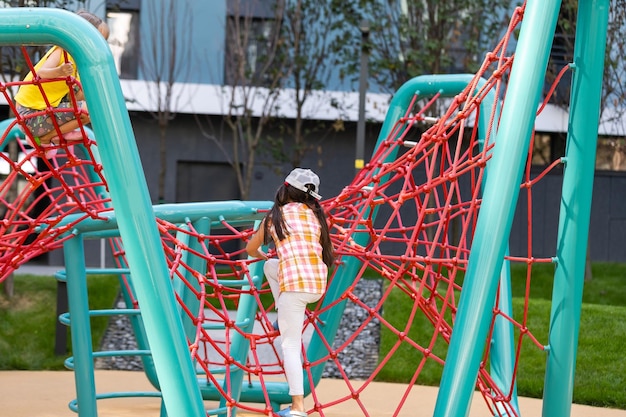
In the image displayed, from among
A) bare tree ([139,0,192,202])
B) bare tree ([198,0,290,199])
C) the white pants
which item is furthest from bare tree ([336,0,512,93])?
Result: the white pants

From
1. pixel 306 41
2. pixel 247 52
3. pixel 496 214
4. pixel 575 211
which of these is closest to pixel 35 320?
pixel 247 52

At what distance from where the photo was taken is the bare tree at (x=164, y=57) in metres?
14.9

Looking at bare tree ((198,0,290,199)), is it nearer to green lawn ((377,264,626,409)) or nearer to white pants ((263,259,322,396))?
green lawn ((377,264,626,409))

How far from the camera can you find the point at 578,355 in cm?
898

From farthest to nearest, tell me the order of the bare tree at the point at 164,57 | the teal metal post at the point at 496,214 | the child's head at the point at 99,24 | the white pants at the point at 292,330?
the bare tree at the point at 164,57
the white pants at the point at 292,330
the child's head at the point at 99,24
the teal metal post at the point at 496,214

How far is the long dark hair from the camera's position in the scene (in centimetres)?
459

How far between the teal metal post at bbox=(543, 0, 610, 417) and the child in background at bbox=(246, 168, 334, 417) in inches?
40.3

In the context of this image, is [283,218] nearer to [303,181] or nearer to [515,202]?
[303,181]

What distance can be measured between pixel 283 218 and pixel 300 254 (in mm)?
177

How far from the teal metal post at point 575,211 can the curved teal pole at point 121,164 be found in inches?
71.0

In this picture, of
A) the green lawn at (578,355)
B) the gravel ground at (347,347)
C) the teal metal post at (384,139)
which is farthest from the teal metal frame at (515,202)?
the gravel ground at (347,347)

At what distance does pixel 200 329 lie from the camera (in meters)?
4.27

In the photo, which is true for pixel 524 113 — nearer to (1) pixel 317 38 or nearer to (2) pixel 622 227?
(1) pixel 317 38

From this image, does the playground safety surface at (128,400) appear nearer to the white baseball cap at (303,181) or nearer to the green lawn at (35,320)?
the green lawn at (35,320)
